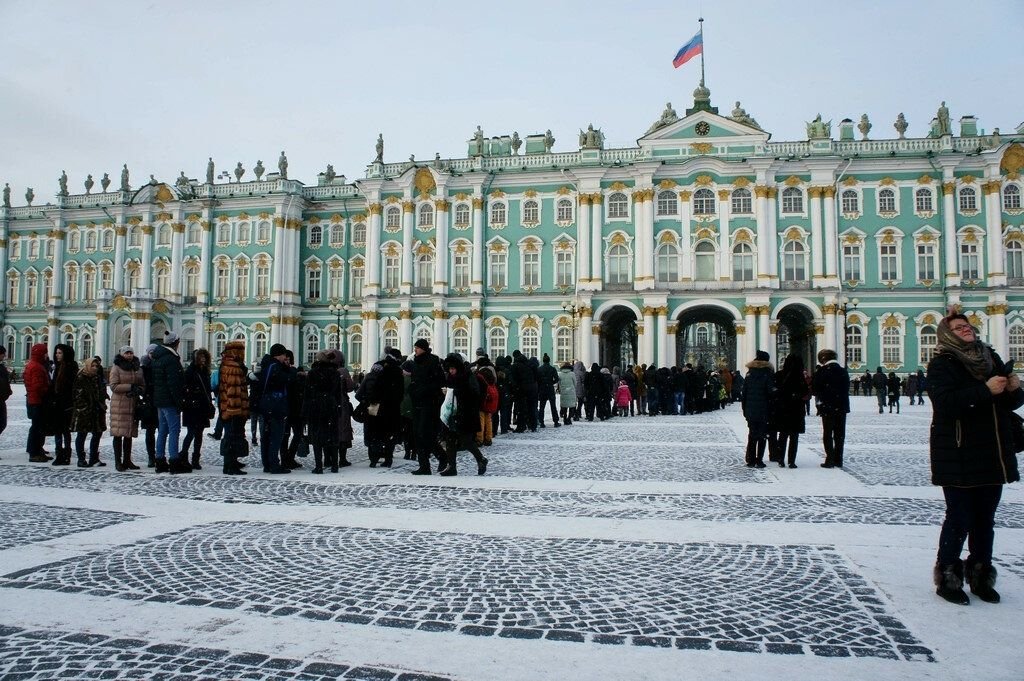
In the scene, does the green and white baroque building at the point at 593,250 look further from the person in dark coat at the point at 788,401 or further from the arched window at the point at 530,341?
the person in dark coat at the point at 788,401

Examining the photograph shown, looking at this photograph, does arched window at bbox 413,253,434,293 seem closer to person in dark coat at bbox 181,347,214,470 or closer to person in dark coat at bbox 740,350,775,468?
person in dark coat at bbox 181,347,214,470

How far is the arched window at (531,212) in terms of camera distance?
43000 millimetres

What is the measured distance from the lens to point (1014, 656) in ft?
12.5

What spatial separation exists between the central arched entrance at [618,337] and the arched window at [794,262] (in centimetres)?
816

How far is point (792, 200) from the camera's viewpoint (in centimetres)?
4006

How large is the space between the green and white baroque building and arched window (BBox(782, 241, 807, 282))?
117 millimetres

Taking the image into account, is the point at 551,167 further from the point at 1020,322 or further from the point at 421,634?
the point at 421,634

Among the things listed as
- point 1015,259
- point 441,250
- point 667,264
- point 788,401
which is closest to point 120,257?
point 441,250

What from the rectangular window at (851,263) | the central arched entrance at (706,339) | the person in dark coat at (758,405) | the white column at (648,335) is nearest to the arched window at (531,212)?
the white column at (648,335)

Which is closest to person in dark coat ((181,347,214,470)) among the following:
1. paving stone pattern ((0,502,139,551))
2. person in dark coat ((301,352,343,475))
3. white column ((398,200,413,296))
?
person in dark coat ((301,352,343,475))

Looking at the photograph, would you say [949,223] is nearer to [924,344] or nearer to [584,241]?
[924,344]

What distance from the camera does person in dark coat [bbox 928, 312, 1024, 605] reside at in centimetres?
461

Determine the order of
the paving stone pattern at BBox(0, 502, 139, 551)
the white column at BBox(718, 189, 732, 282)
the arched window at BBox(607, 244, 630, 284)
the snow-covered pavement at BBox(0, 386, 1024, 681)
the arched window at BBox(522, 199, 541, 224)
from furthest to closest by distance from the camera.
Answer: the arched window at BBox(522, 199, 541, 224), the arched window at BBox(607, 244, 630, 284), the white column at BBox(718, 189, 732, 282), the paving stone pattern at BBox(0, 502, 139, 551), the snow-covered pavement at BBox(0, 386, 1024, 681)

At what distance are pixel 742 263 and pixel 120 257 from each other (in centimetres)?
3913
